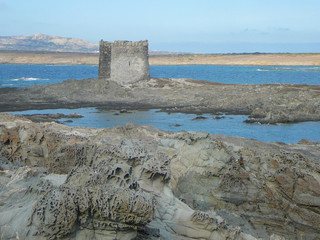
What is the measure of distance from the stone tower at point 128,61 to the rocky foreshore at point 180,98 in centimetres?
55

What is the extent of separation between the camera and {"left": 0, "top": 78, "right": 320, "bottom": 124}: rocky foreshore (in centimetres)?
2421

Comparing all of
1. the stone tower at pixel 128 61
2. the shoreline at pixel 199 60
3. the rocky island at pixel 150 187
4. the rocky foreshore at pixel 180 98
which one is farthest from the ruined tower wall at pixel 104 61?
the shoreline at pixel 199 60

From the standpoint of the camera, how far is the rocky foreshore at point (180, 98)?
24214mm

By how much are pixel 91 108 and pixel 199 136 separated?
18.6 m

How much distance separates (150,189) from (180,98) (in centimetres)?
2410

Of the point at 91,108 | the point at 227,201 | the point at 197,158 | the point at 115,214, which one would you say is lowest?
the point at 91,108

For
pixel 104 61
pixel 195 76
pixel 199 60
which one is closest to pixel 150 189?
pixel 104 61

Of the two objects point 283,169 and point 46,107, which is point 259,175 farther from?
point 46,107

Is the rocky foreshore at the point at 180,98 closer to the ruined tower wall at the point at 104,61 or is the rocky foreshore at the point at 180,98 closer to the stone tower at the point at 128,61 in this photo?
the stone tower at the point at 128,61

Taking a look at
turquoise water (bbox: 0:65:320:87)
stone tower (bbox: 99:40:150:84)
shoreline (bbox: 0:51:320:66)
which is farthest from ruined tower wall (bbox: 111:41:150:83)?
shoreline (bbox: 0:51:320:66)

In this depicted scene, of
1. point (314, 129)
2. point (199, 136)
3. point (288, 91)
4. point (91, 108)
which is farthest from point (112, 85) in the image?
point (199, 136)

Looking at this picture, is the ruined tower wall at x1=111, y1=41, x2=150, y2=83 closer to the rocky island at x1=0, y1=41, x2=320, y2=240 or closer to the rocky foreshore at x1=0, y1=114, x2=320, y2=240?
the rocky island at x1=0, y1=41, x2=320, y2=240

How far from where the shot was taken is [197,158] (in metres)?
8.02

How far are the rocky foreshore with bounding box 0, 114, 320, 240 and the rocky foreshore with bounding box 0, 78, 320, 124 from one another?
36.8 feet
